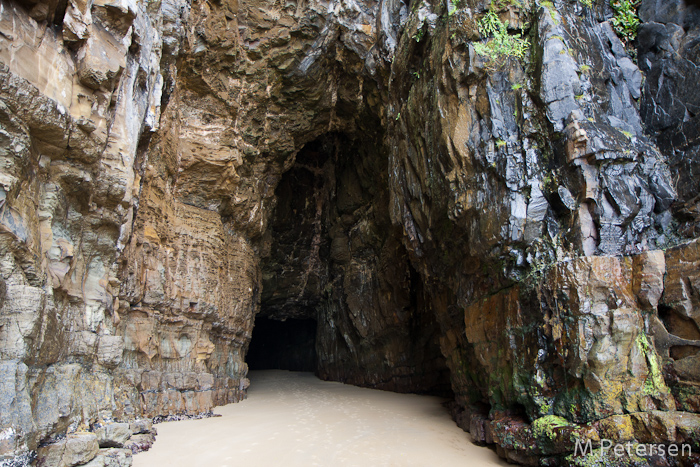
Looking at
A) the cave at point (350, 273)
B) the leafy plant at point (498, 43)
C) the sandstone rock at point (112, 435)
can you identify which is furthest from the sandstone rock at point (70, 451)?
the cave at point (350, 273)

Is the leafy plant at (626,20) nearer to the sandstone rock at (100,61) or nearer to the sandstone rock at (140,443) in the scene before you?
the sandstone rock at (100,61)

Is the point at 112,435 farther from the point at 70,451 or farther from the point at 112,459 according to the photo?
the point at 70,451

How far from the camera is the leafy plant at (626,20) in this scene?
24.7ft

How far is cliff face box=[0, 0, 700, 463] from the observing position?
4.64 metres

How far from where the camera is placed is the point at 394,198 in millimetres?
11109

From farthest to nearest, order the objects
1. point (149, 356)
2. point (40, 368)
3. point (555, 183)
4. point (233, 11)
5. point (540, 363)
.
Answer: point (233, 11) < point (149, 356) < point (555, 183) < point (540, 363) < point (40, 368)

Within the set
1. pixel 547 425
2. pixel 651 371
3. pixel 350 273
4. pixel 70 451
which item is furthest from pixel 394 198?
pixel 70 451

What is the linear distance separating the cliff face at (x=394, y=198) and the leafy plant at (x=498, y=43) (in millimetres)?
119

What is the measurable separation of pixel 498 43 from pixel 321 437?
804 cm

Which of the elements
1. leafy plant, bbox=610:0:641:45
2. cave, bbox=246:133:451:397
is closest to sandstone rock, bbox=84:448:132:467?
cave, bbox=246:133:451:397

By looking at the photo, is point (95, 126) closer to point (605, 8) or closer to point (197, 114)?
point (197, 114)

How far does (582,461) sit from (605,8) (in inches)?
307

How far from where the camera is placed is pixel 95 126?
493 centimetres

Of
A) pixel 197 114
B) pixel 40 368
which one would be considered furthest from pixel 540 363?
pixel 197 114
